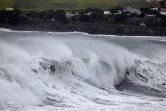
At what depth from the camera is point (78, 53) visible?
15867 millimetres

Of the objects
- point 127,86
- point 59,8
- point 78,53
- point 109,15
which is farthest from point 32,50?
point 109,15

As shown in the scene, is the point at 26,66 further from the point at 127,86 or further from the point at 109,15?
the point at 109,15

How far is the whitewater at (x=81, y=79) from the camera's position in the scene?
11.2 meters

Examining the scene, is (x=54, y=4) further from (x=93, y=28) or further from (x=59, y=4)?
(x=93, y=28)

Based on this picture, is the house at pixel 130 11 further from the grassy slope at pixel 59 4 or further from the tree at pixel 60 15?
the tree at pixel 60 15

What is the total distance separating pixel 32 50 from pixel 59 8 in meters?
7.64

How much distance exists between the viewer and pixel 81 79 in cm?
1377

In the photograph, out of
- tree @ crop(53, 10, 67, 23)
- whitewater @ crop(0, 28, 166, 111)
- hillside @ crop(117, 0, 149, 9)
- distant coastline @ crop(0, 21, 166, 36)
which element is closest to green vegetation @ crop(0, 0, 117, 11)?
tree @ crop(53, 10, 67, 23)

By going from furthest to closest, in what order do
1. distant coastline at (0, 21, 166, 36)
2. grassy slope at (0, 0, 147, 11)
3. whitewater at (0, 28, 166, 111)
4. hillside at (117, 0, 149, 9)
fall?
hillside at (117, 0, 149, 9), distant coastline at (0, 21, 166, 36), grassy slope at (0, 0, 147, 11), whitewater at (0, 28, 166, 111)

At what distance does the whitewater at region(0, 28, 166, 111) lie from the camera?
11.2 metres

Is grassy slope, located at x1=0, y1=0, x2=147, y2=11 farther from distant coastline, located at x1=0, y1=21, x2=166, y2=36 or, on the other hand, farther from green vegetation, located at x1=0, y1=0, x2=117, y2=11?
distant coastline, located at x1=0, y1=21, x2=166, y2=36

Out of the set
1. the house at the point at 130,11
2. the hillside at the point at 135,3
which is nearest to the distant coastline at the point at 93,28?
the house at the point at 130,11

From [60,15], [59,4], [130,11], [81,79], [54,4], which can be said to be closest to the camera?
[81,79]

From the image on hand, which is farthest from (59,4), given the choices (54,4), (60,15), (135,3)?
(135,3)
